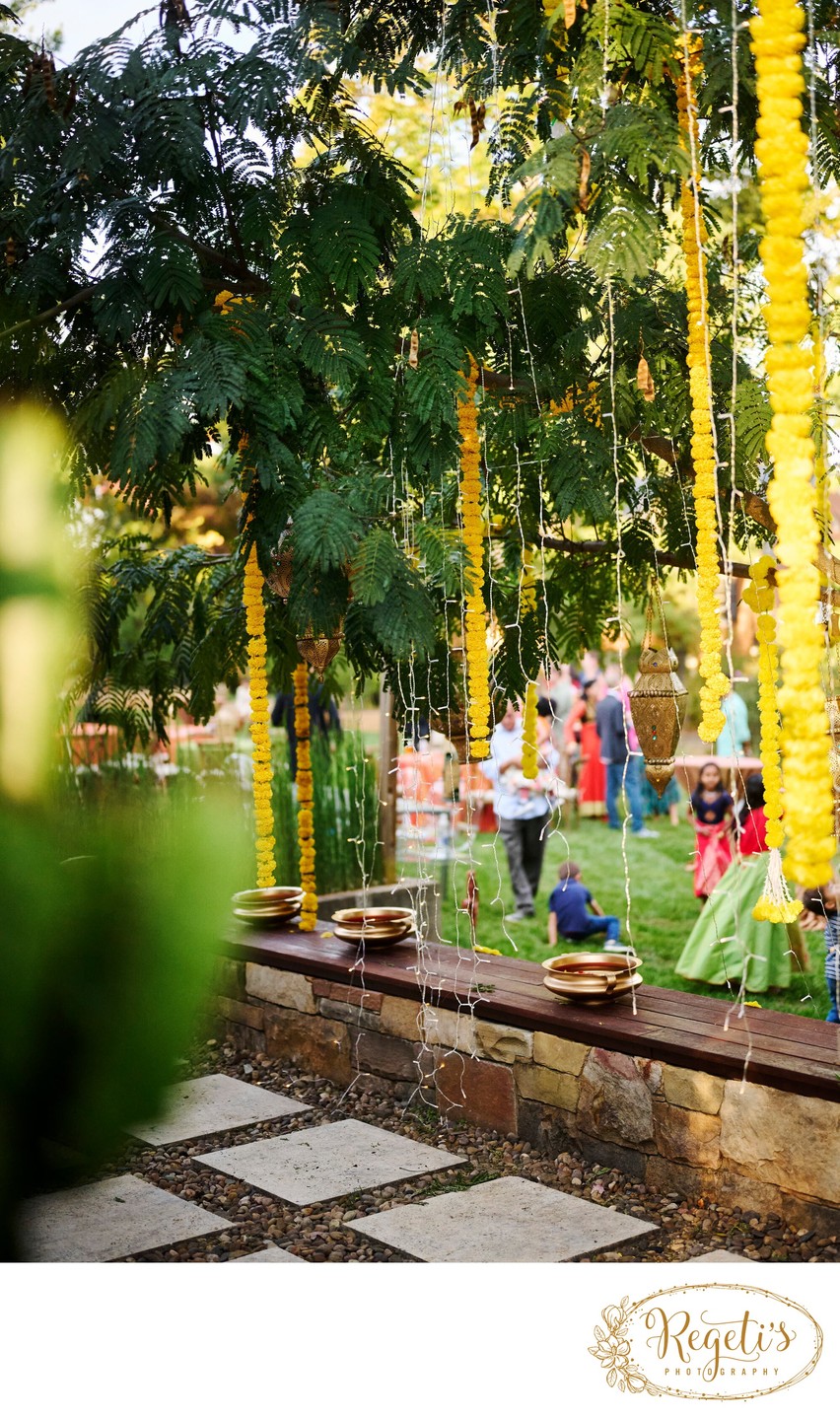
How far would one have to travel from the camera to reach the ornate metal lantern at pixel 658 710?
301 centimetres

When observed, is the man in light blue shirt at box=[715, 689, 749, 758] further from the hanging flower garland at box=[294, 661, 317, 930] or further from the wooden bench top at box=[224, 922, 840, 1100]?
the wooden bench top at box=[224, 922, 840, 1100]

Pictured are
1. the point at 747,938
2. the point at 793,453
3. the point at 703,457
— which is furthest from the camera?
the point at 747,938

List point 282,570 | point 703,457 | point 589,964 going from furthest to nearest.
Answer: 1. point 589,964
2. point 282,570
3. point 703,457

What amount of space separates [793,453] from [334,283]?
1.54 meters

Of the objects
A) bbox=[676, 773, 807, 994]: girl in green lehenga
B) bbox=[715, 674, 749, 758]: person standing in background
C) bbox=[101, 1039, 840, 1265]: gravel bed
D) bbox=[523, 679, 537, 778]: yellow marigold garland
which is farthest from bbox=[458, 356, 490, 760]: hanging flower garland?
bbox=[715, 674, 749, 758]: person standing in background

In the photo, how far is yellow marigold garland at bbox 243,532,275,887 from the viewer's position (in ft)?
10.5

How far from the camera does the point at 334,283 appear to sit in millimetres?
2781

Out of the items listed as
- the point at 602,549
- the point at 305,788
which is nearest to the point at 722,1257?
the point at 602,549

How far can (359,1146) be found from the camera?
11.1 feet

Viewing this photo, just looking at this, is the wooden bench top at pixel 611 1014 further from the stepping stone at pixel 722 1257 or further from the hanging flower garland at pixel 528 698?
the hanging flower garland at pixel 528 698

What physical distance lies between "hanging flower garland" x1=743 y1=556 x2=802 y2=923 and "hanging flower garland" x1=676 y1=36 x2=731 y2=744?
0.43 feet
